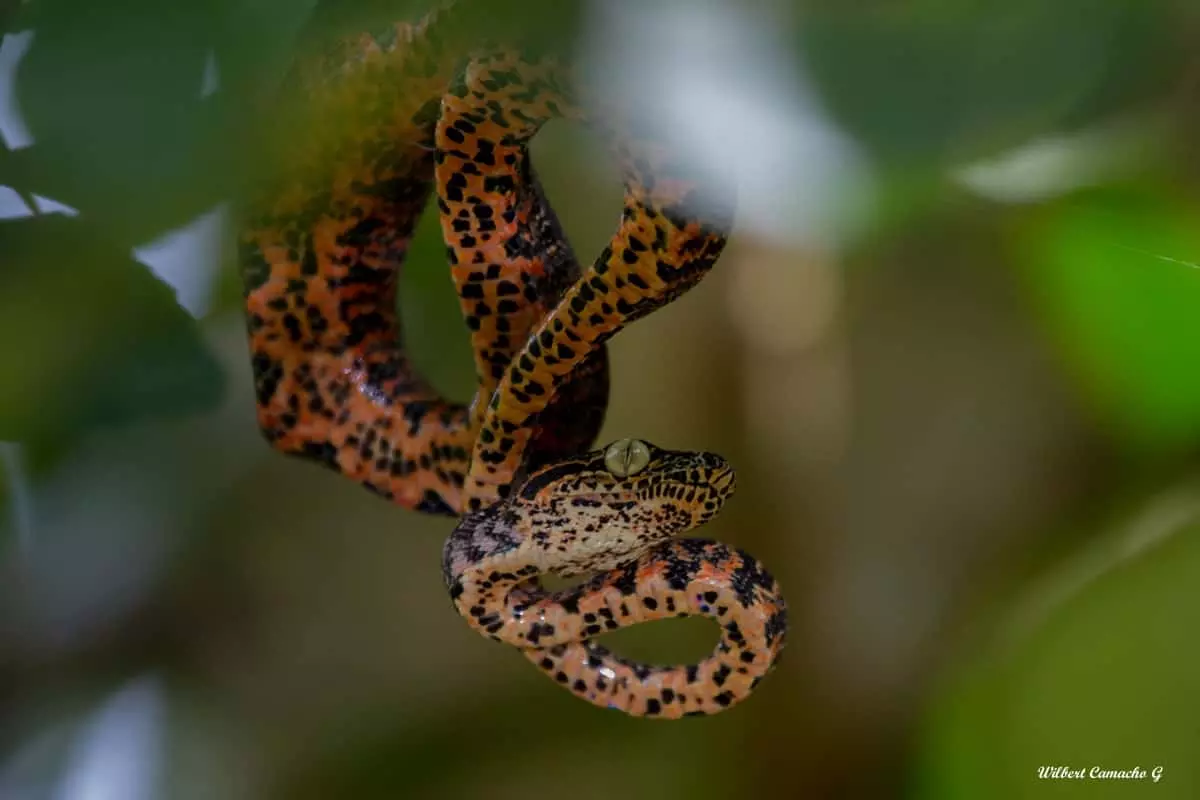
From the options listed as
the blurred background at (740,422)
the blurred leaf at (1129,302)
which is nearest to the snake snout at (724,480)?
the blurred background at (740,422)

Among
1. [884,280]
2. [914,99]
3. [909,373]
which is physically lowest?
[909,373]

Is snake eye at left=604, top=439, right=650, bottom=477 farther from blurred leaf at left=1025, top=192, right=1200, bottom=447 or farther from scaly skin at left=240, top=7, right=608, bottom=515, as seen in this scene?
blurred leaf at left=1025, top=192, right=1200, bottom=447

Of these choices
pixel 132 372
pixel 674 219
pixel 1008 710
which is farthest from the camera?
pixel 1008 710

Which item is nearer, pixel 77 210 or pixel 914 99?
pixel 914 99

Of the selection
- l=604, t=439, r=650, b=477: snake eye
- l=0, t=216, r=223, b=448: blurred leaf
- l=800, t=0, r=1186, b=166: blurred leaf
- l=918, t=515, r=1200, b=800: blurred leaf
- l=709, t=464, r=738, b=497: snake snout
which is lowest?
l=918, t=515, r=1200, b=800: blurred leaf

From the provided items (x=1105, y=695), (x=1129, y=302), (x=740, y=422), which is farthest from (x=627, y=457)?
(x=740, y=422)

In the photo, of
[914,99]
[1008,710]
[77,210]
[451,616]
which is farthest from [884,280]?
[77,210]

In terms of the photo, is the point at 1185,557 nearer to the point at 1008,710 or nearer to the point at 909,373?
the point at 1008,710

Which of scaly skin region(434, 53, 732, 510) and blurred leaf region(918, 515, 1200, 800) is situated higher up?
scaly skin region(434, 53, 732, 510)

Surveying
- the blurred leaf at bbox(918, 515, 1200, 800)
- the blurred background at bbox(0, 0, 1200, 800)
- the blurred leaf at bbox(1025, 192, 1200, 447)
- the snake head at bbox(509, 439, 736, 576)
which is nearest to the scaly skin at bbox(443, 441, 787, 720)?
the snake head at bbox(509, 439, 736, 576)
